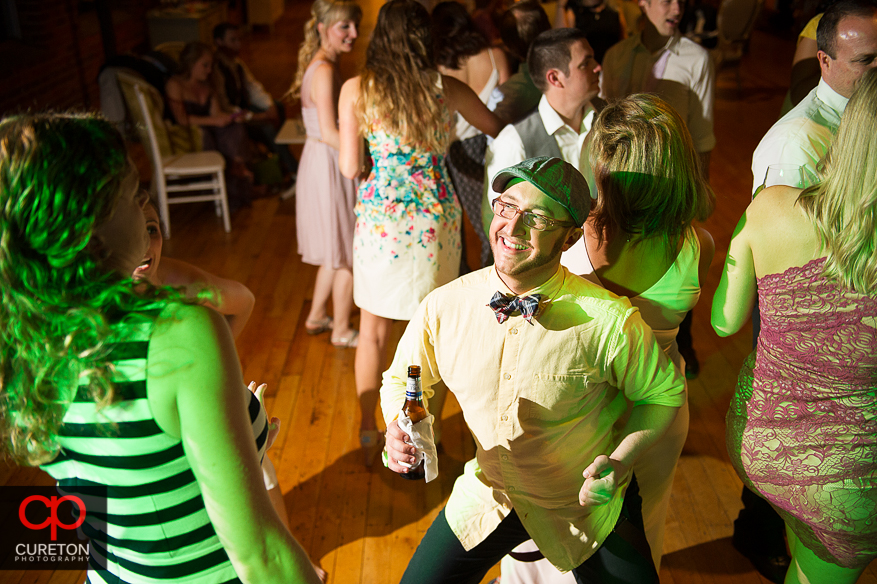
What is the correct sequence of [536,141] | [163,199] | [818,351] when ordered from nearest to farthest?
[818,351] → [536,141] → [163,199]

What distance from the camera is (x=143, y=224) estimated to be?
1.01 meters

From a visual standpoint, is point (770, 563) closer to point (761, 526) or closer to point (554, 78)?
point (761, 526)

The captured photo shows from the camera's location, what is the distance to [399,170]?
254 centimetres

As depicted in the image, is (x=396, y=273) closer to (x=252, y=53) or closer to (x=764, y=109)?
(x=764, y=109)

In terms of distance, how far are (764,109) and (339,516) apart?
25.7ft

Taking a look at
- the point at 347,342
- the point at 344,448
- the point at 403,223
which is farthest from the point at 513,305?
the point at 347,342

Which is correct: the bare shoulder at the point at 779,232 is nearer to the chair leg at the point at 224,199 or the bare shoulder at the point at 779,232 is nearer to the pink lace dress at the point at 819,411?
the pink lace dress at the point at 819,411

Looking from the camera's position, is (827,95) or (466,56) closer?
(827,95)

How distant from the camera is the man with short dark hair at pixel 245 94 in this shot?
5883 mm

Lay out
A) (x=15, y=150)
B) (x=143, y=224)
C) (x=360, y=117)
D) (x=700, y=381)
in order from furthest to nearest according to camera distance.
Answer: (x=700, y=381) → (x=360, y=117) → (x=143, y=224) → (x=15, y=150)

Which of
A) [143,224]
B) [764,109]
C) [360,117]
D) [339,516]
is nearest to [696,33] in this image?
[764,109]

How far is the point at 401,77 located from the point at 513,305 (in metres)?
1.29

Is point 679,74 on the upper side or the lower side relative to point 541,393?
upper
